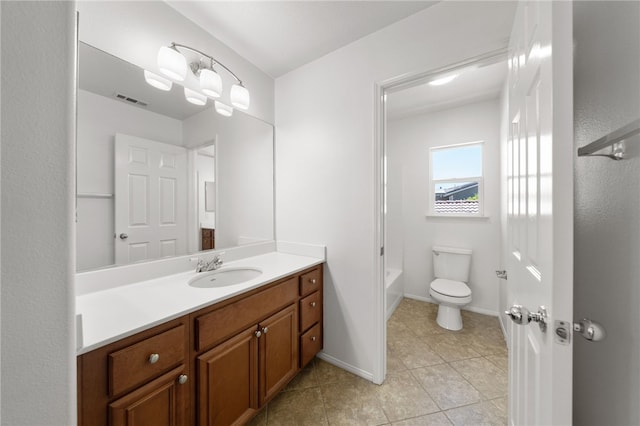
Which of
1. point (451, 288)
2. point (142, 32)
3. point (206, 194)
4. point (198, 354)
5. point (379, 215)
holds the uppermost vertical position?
point (142, 32)

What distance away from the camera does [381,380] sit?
158cm

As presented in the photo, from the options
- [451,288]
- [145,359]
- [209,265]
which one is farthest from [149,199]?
[451,288]

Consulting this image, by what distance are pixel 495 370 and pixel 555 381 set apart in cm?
152

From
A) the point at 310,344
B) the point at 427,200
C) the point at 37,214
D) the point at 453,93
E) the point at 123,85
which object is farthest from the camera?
the point at 427,200

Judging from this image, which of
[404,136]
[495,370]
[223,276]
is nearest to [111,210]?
[223,276]

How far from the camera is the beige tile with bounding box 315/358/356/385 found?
1.62 m

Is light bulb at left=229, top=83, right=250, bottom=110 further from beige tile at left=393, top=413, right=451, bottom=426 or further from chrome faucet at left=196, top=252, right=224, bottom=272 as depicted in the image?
beige tile at left=393, top=413, right=451, bottom=426

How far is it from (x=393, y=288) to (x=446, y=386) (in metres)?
1.17

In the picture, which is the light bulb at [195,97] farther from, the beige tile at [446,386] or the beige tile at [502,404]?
the beige tile at [502,404]

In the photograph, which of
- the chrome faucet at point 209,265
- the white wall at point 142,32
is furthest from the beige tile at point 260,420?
the white wall at point 142,32

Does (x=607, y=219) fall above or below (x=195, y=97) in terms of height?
below

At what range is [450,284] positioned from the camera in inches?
95.8

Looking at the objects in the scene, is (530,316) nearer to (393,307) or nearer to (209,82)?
(209,82)

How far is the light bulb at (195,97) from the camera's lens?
1.47m
